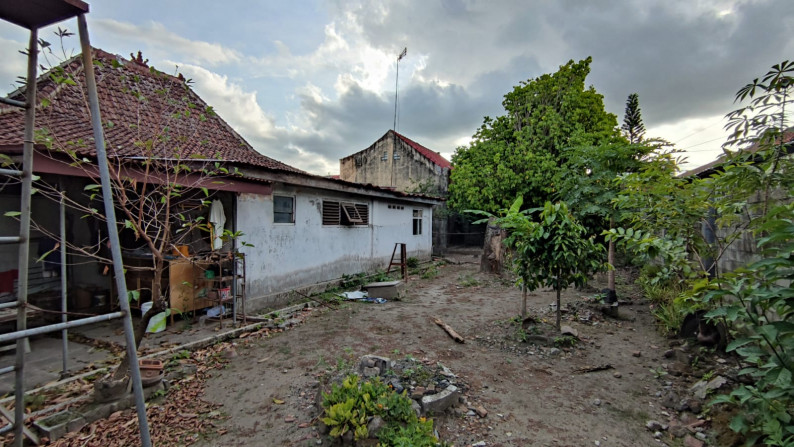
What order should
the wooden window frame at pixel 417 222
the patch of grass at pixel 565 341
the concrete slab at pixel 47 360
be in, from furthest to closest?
the wooden window frame at pixel 417 222 < the patch of grass at pixel 565 341 < the concrete slab at pixel 47 360

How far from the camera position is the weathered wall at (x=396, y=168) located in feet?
61.4

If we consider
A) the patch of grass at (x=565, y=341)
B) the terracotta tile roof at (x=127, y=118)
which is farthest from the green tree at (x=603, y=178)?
the terracotta tile roof at (x=127, y=118)

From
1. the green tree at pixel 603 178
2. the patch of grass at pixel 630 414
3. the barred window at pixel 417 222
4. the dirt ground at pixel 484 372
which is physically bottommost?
the patch of grass at pixel 630 414

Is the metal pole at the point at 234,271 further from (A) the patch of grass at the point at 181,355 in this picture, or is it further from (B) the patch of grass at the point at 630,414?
(B) the patch of grass at the point at 630,414

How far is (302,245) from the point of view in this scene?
821 cm

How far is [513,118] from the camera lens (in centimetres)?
1479

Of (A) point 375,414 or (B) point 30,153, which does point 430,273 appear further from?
(B) point 30,153

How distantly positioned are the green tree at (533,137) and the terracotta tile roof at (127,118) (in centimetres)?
921

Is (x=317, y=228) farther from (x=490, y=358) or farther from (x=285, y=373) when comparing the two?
(x=490, y=358)

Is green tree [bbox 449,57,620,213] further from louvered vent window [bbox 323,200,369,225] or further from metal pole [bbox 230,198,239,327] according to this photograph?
metal pole [bbox 230,198,239,327]

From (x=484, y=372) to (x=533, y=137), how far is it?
11.6m

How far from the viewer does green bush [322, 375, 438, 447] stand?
2.77 m

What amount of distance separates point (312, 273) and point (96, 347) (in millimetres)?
4240

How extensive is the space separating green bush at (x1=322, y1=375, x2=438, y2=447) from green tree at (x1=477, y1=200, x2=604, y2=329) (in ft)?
9.74
